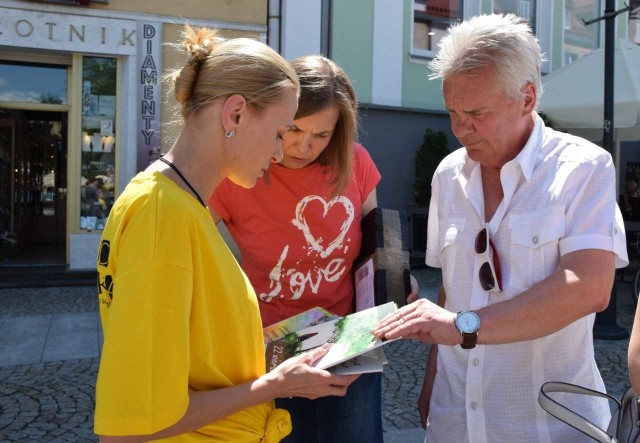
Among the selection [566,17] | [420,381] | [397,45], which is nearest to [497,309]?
[420,381]

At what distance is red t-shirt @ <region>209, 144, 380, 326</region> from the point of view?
197 cm

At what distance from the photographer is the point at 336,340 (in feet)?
4.95

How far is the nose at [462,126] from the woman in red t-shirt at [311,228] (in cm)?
41

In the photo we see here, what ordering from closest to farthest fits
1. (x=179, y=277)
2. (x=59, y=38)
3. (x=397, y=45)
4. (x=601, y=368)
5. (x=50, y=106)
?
1. (x=179, y=277)
2. (x=601, y=368)
3. (x=59, y=38)
4. (x=50, y=106)
5. (x=397, y=45)

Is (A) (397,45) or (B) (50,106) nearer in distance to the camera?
(B) (50,106)

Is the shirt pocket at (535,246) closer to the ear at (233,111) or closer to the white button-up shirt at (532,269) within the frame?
the white button-up shirt at (532,269)

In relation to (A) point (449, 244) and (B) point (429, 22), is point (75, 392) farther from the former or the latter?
(B) point (429, 22)

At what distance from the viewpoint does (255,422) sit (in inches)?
53.4

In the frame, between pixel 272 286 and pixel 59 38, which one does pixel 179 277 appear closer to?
pixel 272 286

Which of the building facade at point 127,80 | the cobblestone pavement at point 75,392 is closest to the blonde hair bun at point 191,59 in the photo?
the cobblestone pavement at point 75,392

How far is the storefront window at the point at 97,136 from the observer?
8.82m

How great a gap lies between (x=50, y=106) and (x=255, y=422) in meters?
8.88

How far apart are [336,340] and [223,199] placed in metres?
0.72

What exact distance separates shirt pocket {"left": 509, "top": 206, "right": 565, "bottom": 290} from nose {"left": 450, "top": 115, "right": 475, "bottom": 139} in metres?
0.29
